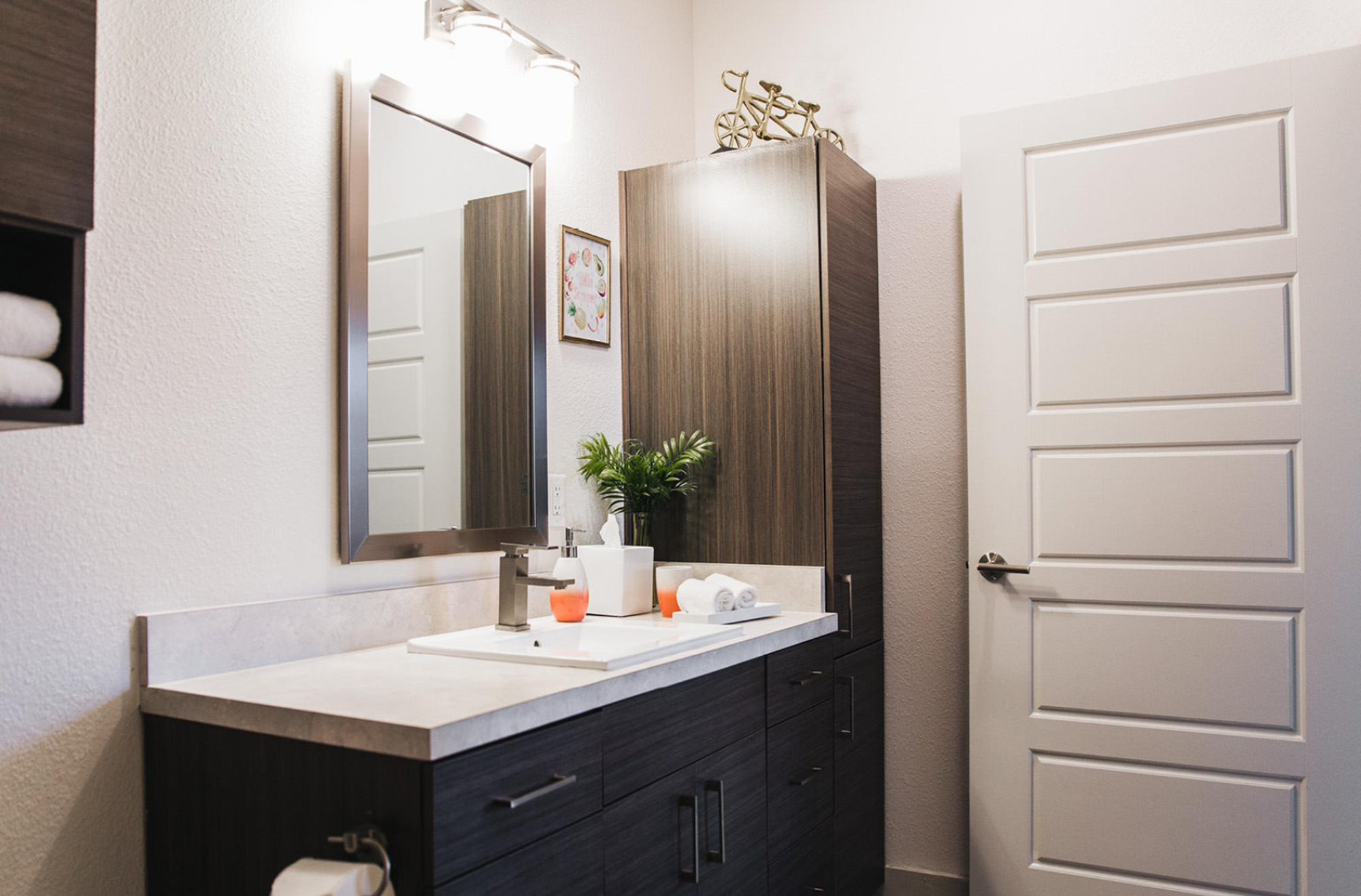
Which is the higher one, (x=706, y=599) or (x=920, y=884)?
(x=706, y=599)

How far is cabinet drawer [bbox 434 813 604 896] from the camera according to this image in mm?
1136

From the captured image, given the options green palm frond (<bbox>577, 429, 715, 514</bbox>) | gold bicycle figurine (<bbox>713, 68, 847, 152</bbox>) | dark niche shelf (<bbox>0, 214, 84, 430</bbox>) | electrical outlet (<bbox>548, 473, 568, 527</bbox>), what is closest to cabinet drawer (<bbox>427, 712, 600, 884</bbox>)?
dark niche shelf (<bbox>0, 214, 84, 430</bbox>)

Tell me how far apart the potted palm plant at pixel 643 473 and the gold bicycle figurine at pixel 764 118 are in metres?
0.80

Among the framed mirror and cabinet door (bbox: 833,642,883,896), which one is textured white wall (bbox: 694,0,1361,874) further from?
the framed mirror

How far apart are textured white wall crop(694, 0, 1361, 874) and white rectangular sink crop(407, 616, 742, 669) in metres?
0.84

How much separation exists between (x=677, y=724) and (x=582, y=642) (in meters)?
0.37

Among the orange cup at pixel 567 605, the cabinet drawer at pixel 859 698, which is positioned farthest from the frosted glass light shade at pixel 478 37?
the cabinet drawer at pixel 859 698

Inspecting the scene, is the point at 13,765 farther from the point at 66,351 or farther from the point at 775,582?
the point at 775,582

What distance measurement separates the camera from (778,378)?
2.27 meters

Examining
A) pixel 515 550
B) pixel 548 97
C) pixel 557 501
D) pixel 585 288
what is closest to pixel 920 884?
pixel 557 501

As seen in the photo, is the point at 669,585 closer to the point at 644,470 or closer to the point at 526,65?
the point at 644,470

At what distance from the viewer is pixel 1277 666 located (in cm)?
203

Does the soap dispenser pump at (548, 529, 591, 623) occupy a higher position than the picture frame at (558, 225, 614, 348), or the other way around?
the picture frame at (558, 225, 614, 348)

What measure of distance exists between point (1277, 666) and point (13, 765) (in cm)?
229
